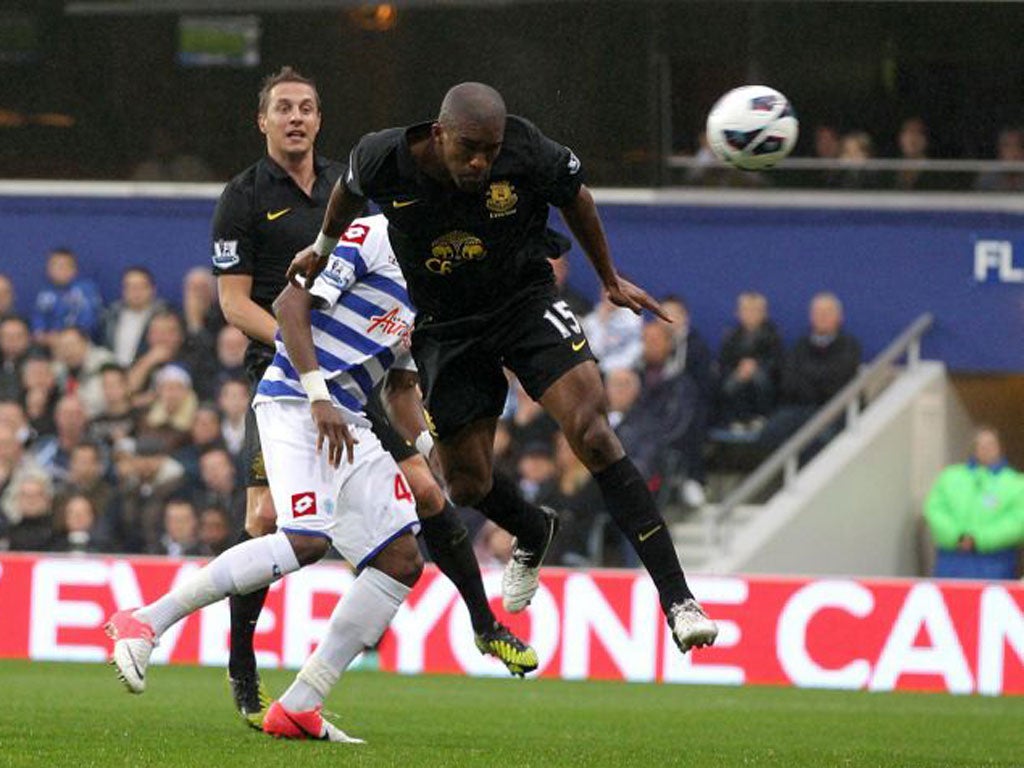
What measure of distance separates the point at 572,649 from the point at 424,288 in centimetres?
679

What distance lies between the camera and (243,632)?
33.4ft

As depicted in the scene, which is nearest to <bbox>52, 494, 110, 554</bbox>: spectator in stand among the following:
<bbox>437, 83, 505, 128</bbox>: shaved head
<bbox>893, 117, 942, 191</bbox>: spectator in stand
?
<bbox>893, 117, 942, 191</bbox>: spectator in stand

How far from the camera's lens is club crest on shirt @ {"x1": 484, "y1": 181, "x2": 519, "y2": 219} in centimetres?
879

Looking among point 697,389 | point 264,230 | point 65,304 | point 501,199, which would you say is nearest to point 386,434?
point 264,230

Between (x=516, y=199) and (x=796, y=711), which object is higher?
(x=516, y=199)

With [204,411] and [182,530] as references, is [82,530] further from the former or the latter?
[204,411]

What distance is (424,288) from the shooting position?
918cm

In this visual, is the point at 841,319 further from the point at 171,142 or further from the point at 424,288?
the point at 424,288

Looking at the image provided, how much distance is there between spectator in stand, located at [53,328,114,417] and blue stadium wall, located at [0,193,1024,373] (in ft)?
A: 6.63

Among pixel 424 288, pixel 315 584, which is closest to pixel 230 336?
pixel 315 584

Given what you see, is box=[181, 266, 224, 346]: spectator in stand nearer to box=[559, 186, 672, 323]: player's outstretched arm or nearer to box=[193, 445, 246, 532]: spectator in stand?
box=[193, 445, 246, 532]: spectator in stand

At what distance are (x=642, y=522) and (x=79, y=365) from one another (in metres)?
10.7

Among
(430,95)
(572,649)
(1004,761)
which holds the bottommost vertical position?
(572,649)

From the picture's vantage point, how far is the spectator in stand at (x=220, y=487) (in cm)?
1720
